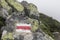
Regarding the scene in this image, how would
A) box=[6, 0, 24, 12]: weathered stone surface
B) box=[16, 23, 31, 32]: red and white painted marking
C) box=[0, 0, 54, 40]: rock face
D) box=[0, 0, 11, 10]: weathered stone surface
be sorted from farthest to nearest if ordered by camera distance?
box=[6, 0, 24, 12]: weathered stone surface → box=[0, 0, 11, 10]: weathered stone surface → box=[16, 23, 31, 32]: red and white painted marking → box=[0, 0, 54, 40]: rock face

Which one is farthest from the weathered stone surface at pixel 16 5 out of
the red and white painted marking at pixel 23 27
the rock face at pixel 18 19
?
the red and white painted marking at pixel 23 27

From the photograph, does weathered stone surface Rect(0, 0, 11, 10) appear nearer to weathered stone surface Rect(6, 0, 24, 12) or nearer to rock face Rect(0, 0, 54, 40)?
rock face Rect(0, 0, 54, 40)

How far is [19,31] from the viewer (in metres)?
36.6

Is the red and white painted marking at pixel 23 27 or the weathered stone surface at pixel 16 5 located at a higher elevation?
the weathered stone surface at pixel 16 5

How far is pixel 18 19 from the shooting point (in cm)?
3762

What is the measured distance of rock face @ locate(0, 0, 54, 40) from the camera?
35875 mm

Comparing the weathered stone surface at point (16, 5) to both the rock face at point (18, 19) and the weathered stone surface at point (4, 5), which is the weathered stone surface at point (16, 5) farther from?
the weathered stone surface at point (4, 5)

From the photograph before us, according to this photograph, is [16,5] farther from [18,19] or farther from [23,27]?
[23,27]

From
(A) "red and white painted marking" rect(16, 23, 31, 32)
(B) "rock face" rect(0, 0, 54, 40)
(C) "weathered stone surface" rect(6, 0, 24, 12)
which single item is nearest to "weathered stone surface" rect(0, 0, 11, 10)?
(B) "rock face" rect(0, 0, 54, 40)

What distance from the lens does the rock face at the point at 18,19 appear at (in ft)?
118

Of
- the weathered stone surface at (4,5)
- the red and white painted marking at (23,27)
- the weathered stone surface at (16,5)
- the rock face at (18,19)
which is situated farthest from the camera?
the weathered stone surface at (16,5)

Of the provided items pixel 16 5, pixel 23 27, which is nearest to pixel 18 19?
pixel 23 27

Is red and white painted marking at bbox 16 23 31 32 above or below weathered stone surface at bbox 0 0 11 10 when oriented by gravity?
below

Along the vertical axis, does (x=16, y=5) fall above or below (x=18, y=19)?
above
